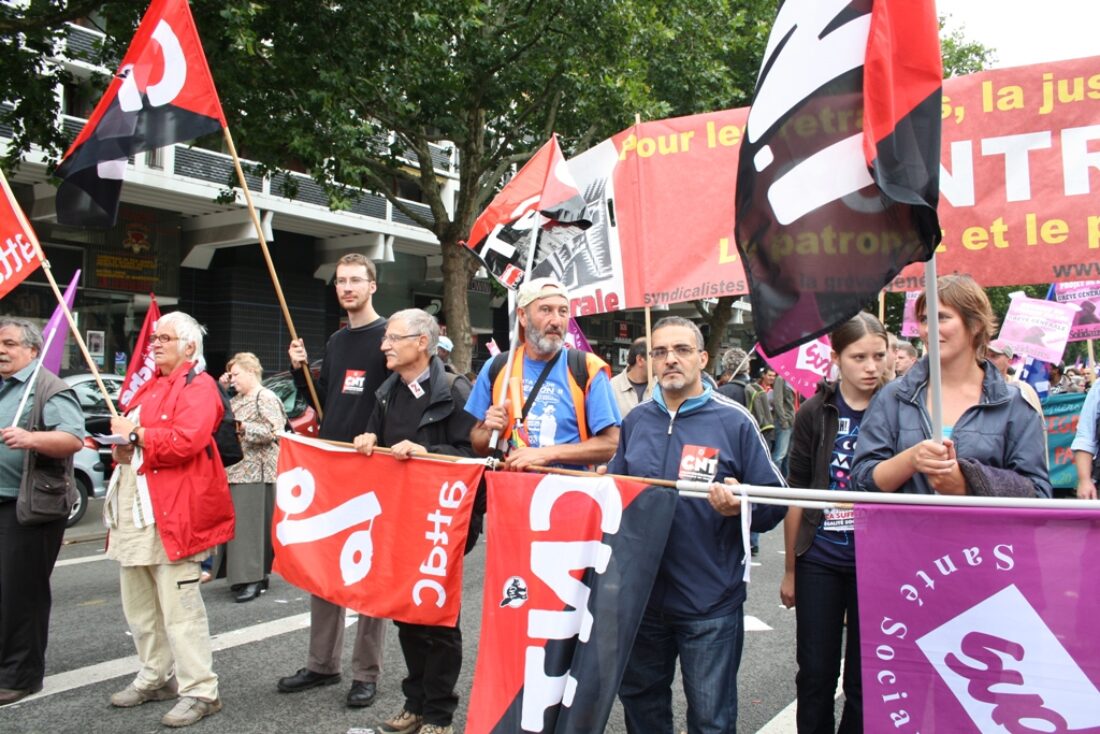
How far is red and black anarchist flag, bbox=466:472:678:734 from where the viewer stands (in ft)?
10.2

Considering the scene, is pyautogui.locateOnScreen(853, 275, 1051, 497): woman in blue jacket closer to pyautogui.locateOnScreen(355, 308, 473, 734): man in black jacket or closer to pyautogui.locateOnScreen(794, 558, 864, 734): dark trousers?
pyautogui.locateOnScreen(794, 558, 864, 734): dark trousers

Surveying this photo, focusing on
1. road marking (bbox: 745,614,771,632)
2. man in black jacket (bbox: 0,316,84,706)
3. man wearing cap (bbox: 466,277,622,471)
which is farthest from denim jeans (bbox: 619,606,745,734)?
man in black jacket (bbox: 0,316,84,706)

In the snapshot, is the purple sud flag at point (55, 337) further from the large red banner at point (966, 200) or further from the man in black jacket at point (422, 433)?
the large red banner at point (966, 200)

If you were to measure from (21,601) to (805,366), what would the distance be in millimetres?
6863

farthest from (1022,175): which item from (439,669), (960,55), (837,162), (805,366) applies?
(960,55)

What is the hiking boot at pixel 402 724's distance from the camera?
4227 millimetres

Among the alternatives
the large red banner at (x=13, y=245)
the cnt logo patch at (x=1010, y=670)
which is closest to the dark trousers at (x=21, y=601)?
the large red banner at (x=13, y=245)

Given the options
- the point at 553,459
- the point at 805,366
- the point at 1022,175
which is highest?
the point at 1022,175

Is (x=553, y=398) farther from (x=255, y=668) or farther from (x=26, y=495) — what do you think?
(x=26, y=495)

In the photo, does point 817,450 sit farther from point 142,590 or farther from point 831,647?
point 142,590

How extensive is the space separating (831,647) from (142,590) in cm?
334

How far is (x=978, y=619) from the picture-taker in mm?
2537

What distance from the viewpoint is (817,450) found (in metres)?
3.68

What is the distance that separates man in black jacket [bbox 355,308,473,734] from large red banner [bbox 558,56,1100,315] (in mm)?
968
